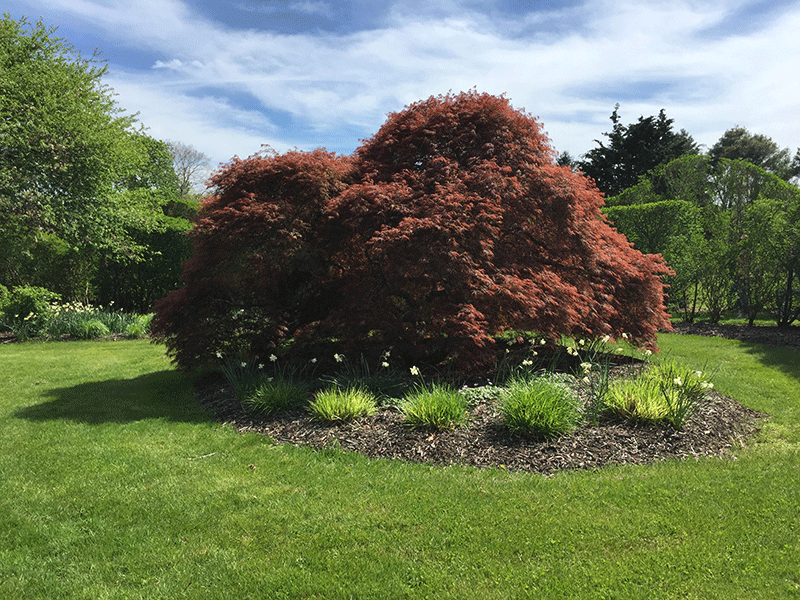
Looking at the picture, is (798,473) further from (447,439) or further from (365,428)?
(365,428)

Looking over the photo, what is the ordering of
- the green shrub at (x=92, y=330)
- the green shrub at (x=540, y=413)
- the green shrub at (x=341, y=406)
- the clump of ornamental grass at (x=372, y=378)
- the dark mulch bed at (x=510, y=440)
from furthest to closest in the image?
the green shrub at (x=92, y=330)
the clump of ornamental grass at (x=372, y=378)
the green shrub at (x=341, y=406)
the green shrub at (x=540, y=413)
the dark mulch bed at (x=510, y=440)

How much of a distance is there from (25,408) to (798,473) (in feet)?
27.0

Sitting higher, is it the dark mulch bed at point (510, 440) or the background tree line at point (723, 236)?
the background tree line at point (723, 236)

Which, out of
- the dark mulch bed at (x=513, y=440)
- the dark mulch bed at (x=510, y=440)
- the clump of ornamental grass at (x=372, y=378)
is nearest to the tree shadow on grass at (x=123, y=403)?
the dark mulch bed at (x=513, y=440)

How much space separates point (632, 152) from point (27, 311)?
29939 millimetres

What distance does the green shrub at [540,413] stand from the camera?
484cm

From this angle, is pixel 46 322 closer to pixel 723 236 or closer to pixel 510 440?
pixel 510 440

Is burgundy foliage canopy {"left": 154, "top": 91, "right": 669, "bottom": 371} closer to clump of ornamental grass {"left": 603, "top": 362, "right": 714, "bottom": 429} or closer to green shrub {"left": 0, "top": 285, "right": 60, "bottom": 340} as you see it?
clump of ornamental grass {"left": 603, "top": 362, "right": 714, "bottom": 429}

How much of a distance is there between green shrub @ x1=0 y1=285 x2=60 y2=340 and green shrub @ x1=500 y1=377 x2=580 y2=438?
12.1 m

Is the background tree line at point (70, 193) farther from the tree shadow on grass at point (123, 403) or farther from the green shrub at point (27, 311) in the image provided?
the tree shadow on grass at point (123, 403)

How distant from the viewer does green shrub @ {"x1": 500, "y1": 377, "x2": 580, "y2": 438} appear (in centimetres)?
484

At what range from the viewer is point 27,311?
41.4 feet

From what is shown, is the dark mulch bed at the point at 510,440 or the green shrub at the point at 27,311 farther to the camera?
the green shrub at the point at 27,311

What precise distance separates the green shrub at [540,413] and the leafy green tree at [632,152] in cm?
2766
